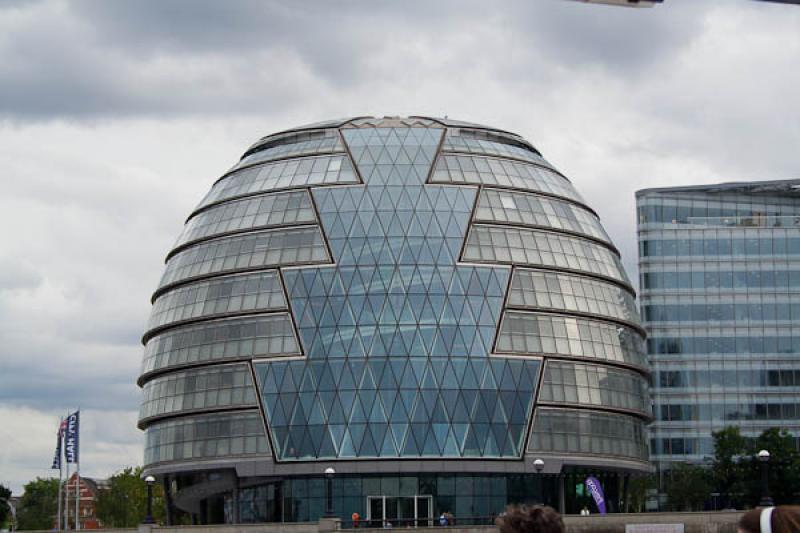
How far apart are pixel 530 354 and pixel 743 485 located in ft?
105

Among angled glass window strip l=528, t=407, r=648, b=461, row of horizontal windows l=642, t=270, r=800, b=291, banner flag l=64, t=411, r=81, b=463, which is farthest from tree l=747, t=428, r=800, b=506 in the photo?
banner flag l=64, t=411, r=81, b=463

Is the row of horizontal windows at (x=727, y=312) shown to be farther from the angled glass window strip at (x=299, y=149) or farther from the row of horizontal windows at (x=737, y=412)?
the angled glass window strip at (x=299, y=149)

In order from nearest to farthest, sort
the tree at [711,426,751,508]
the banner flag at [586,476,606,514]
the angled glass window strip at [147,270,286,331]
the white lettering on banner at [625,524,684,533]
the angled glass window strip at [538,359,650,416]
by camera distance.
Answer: the white lettering on banner at [625,524,684,533]
the banner flag at [586,476,606,514]
the angled glass window strip at [538,359,650,416]
the angled glass window strip at [147,270,286,331]
the tree at [711,426,751,508]

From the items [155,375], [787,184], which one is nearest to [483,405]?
[155,375]

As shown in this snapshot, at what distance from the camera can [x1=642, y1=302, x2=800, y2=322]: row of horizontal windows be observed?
12356 centimetres

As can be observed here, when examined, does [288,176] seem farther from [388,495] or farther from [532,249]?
[388,495]

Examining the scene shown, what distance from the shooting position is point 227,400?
7394 cm

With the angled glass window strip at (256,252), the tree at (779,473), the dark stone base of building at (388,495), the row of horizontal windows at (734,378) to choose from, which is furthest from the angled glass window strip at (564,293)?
the row of horizontal windows at (734,378)

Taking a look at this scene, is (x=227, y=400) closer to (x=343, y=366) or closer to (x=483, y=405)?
(x=343, y=366)

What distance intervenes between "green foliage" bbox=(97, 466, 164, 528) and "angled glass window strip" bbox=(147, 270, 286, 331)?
2353 inches

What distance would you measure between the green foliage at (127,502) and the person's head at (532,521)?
428 feet

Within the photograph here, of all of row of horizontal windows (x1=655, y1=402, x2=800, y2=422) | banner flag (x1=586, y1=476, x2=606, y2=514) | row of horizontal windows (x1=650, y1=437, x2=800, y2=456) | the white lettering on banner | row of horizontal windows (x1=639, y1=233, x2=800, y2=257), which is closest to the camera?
the white lettering on banner

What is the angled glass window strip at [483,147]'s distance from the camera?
8044 cm

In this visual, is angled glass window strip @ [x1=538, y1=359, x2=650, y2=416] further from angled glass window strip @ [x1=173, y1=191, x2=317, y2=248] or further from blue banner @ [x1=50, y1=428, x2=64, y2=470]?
blue banner @ [x1=50, y1=428, x2=64, y2=470]
